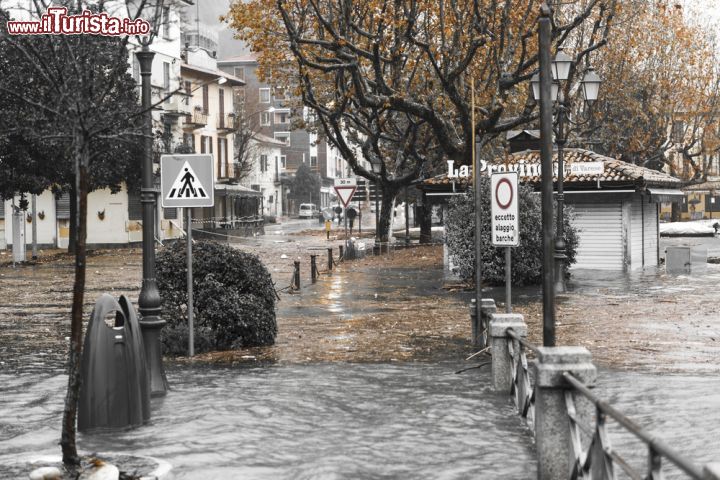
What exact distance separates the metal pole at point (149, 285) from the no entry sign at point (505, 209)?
4061 mm

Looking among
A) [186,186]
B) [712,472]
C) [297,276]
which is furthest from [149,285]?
[297,276]

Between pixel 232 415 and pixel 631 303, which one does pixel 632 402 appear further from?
pixel 631 303

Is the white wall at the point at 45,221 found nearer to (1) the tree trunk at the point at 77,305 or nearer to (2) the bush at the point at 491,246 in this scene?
(2) the bush at the point at 491,246

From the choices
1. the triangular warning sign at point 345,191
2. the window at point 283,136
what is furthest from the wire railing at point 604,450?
the window at point 283,136

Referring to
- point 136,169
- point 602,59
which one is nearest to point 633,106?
point 602,59

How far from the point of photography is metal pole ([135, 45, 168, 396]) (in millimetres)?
11312

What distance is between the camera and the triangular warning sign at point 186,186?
45.2ft

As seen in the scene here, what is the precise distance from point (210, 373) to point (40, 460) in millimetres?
5087

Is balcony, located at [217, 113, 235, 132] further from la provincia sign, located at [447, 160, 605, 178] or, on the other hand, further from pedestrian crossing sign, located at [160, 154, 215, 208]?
pedestrian crossing sign, located at [160, 154, 215, 208]

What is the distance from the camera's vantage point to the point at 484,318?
1450cm

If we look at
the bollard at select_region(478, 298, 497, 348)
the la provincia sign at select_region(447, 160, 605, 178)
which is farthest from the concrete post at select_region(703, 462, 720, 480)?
the la provincia sign at select_region(447, 160, 605, 178)

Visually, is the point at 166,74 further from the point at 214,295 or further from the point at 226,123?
the point at 214,295

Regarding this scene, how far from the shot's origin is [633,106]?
48.3 metres

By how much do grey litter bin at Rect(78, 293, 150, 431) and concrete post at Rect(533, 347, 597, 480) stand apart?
12.7 feet
